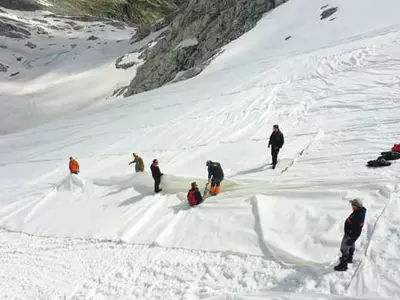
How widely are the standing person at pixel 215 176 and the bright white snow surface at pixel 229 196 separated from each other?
1.62 feet

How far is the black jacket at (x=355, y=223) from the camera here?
734 centimetres

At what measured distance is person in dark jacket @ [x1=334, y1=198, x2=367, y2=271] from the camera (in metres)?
7.32

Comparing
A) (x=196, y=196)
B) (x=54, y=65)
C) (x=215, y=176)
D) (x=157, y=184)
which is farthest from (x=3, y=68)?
(x=196, y=196)

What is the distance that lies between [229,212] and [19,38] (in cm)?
8619

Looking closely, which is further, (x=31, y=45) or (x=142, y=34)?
(x=31, y=45)

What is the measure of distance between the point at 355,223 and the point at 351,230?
0.15 meters

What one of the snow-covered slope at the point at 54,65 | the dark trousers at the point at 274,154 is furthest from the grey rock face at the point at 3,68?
the dark trousers at the point at 274,154

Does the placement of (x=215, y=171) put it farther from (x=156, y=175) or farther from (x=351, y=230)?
(x=351, y=230)

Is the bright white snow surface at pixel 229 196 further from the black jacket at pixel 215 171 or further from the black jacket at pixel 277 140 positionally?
the black jacket at pixel 277 140

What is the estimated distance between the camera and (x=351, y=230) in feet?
24.4

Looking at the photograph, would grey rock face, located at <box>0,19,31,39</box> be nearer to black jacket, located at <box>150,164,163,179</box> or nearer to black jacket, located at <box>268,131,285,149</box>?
black jacket, located at <box>150,164,163,179</box>

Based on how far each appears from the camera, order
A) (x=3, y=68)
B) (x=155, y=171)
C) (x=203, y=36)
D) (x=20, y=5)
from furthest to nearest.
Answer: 1. (x=20, y=5)
2. (x=3, y=68)
3. (x=203, y=36)
4. (x=155, y=171)

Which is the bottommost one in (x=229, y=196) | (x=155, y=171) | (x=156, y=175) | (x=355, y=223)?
(x=229, y=196)

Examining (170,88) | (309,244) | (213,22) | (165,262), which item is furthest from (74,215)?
(213,22)
